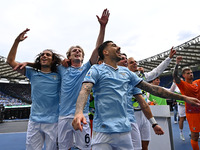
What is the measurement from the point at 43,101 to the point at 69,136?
0.65 m

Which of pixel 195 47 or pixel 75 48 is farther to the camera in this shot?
pixel 195 47

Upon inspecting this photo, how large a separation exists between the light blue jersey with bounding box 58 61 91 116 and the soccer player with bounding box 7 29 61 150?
136 millimetres

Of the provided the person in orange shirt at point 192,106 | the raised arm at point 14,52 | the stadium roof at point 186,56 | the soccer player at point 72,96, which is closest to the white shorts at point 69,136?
the soccer player at point 72,96

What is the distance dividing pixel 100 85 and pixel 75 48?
1369 millimetres

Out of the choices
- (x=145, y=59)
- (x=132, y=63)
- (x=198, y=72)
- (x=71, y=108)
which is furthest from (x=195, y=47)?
(x=71, y=108)

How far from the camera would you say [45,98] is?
7.95 ft

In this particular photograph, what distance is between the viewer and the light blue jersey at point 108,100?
4.95 feet

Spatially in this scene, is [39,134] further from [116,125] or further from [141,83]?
[141,83]

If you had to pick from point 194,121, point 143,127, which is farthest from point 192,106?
point 143,127

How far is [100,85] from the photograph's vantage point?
1604 millimetres

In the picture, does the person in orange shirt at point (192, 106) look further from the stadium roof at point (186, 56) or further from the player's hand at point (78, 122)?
the stadium roof at point (186, 56)

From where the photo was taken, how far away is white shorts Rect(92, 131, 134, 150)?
1487mm

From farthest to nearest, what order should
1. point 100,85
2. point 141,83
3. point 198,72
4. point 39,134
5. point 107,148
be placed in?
point 198,72 → point 39,134 → point 141,83 → point 100,85 → point 107,148

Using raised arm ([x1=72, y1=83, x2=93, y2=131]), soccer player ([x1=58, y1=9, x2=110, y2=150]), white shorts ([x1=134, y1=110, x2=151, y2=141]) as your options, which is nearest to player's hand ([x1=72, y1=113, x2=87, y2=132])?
raised arm ([x1=72, y1=83, x2=93, y2=131])
